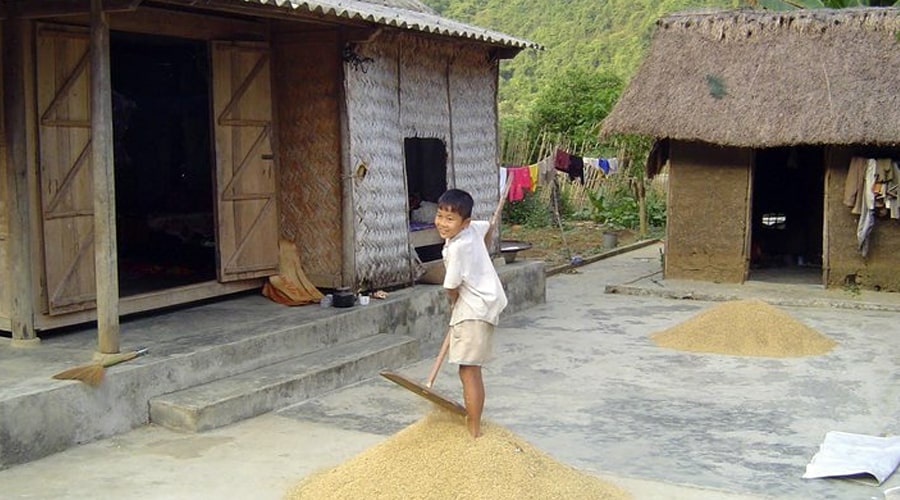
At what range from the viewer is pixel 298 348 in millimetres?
7805

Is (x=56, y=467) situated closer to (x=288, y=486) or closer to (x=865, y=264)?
(x=288, y=486)

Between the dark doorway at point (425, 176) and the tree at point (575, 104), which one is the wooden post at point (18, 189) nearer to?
the dark doorway at point (425, 176)

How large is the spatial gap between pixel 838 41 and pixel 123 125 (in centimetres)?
897

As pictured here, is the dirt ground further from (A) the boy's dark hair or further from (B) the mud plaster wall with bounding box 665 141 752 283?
(A) the boy's dark hair

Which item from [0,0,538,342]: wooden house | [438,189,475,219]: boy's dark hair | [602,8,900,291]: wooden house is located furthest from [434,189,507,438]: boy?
[602,8,900,291]: wooden house

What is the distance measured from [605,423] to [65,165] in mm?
4340

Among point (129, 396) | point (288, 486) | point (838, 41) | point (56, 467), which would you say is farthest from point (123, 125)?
point (838, 41)

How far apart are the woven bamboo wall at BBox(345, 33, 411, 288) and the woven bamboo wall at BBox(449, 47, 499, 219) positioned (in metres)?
1.24

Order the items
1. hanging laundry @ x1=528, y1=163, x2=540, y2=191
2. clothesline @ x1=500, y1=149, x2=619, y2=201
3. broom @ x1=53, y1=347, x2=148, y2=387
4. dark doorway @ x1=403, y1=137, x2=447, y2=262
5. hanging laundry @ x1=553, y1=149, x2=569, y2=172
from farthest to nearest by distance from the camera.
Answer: hanging laundry @ x1=553, y1=149, x2=569, y2=172, hanging laundry @ x1=528, y1=163, x2=540, y2=191, clothesline @ x1=500, y1=149, x2=619, y2=201, dark doorway @ x1=403, y1=137, x2=447, y2=262, broom @ x1=53, y1=347, x2=148, y2=387

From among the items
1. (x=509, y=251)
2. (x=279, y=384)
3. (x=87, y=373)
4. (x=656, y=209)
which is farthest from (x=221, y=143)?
(x=656, y=209)

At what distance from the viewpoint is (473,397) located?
4922mm

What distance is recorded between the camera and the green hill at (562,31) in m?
32.5

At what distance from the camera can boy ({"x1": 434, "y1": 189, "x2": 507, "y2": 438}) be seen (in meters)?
4.96

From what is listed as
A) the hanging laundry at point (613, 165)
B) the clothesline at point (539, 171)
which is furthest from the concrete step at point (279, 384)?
the hanging laundry at point (613, 165)
